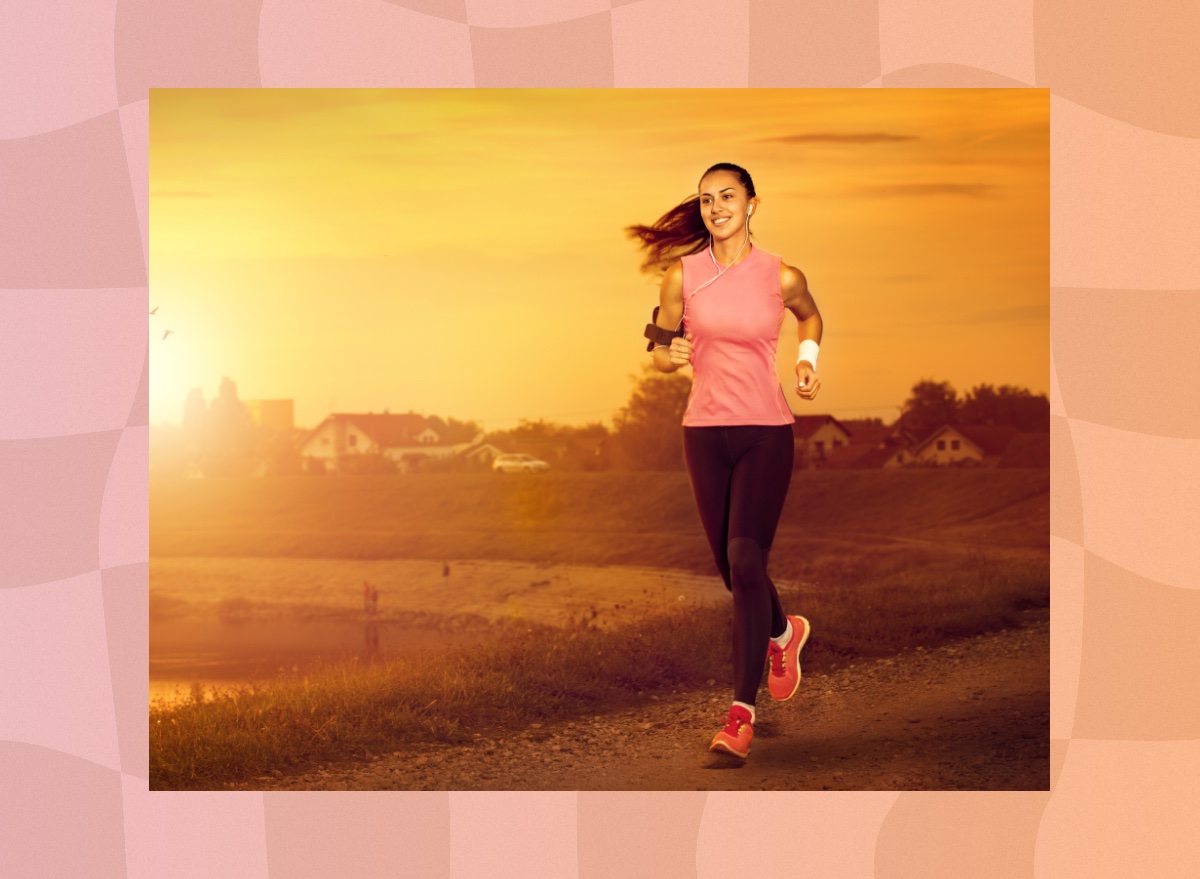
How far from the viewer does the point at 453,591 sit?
15.9 meters

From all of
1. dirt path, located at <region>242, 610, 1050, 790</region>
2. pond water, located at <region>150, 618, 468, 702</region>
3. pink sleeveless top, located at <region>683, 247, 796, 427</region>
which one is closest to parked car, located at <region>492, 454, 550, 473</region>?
pond water, located at <region>150, 618, 468, 702</region>

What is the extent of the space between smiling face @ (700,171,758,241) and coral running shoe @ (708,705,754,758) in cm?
219

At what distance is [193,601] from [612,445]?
722 cm

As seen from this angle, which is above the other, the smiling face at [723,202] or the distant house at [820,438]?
the smiling face at [723,202]

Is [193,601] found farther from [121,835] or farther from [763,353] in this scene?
[763,353]

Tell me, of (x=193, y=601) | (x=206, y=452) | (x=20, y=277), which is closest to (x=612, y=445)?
(x=206, y=452)

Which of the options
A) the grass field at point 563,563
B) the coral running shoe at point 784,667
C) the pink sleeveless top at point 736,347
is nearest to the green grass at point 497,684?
the grass field at point 563,563

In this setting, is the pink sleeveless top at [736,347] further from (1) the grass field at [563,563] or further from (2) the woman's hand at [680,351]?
(1) the grass field at [563,563]

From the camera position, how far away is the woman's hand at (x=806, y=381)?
18.3 feet

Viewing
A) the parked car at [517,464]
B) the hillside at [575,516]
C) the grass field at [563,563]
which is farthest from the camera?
the hillside at [575,516]

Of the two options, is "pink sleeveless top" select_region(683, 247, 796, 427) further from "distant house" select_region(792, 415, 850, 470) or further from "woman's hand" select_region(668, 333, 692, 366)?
"distant house" select_region(792, 415, 850, 470)

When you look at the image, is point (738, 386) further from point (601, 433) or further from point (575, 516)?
point (575, 516)

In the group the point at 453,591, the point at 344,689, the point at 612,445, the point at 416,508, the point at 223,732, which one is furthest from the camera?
the point at 453,591

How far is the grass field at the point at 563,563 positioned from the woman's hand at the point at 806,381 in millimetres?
2123
